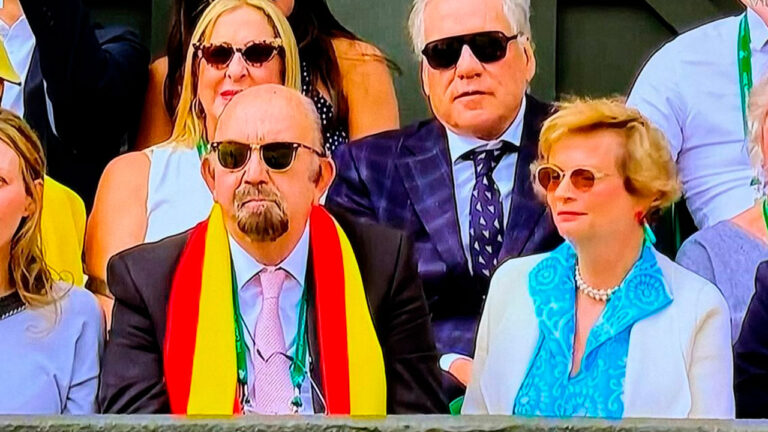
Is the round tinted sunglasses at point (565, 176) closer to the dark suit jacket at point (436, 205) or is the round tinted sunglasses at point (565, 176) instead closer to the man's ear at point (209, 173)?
the dark suit jacket at point (436, 205)

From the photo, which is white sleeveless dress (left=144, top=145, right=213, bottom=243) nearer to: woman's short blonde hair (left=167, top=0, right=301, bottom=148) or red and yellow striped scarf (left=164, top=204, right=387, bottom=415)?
woman's short blonde hair (left=167, top=0, right=301, bottom=148)

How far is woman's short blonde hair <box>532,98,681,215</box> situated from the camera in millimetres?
3688

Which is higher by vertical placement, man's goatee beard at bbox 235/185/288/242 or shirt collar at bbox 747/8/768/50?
shirt collar at bbox 747/8/768/50

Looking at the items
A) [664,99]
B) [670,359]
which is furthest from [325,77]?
[670,359]

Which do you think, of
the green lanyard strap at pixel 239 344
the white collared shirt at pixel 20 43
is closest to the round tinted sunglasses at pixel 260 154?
the green lanyard strap at pixel 239 344

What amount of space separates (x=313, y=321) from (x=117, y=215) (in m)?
0.59

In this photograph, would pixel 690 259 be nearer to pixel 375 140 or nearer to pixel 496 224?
pixel 496 224

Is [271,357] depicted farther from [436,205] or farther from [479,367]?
[436,205]

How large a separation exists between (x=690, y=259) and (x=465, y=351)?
1.70ft

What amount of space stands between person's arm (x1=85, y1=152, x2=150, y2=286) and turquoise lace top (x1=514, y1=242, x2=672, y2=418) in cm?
92

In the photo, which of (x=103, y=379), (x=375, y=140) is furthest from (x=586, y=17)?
(x=103, y=379)

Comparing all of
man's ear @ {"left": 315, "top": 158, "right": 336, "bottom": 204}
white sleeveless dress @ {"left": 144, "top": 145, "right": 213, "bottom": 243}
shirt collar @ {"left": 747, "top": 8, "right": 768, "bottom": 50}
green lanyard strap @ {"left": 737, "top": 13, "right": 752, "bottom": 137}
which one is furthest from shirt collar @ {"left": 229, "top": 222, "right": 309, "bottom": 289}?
shirt collar @ {"left": 747, "top": 8, "right": 768, "bottom": 50}

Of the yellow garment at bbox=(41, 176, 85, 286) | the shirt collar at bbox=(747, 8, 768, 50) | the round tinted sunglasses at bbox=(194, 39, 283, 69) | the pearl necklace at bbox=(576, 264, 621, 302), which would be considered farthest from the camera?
the shirt collar at bbox=(747, 8, 768, 50)

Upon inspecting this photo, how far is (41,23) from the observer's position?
4129 mm
